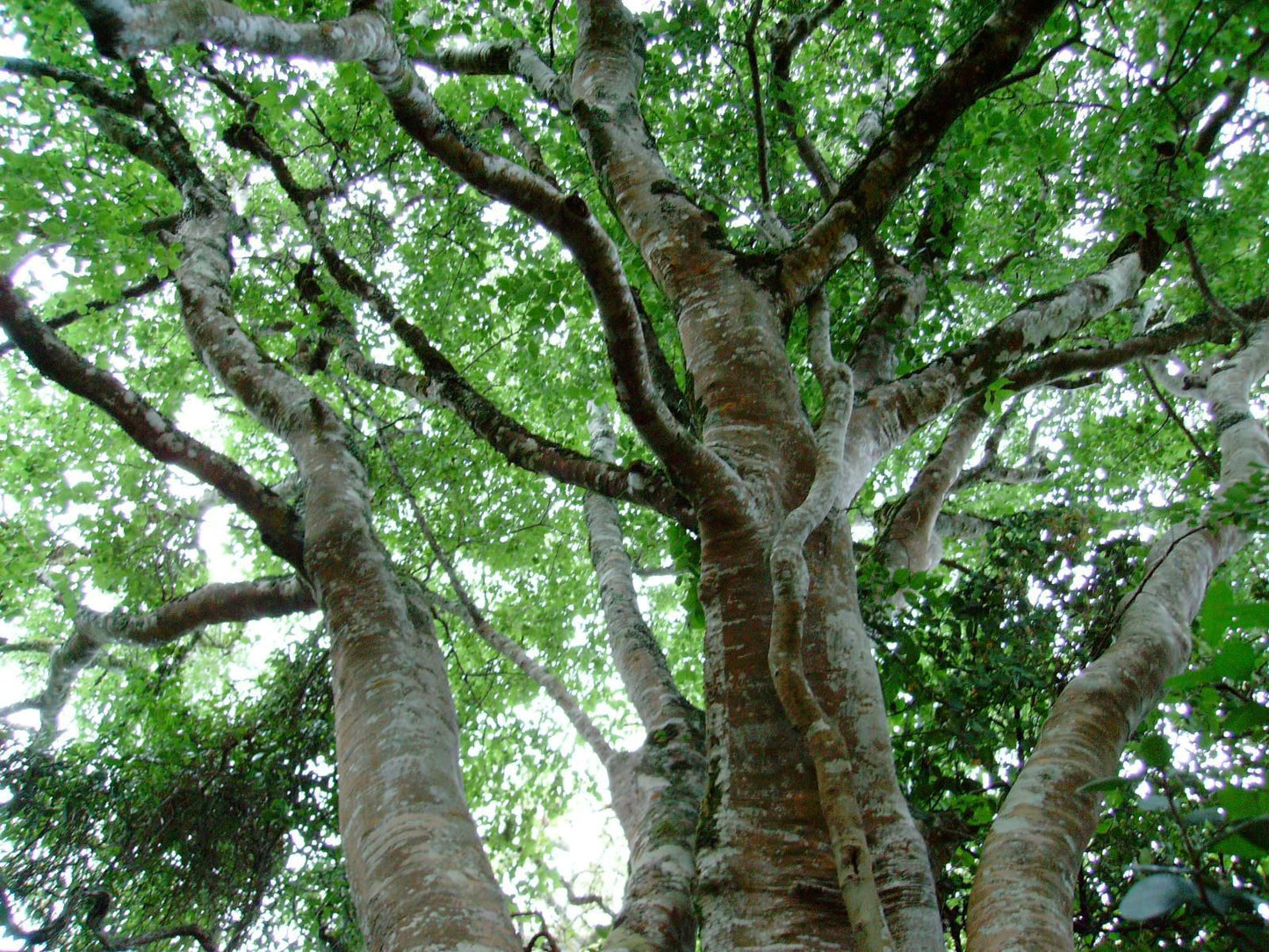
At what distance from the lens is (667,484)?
3.07m

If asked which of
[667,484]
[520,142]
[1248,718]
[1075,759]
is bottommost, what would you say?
[1248,718]

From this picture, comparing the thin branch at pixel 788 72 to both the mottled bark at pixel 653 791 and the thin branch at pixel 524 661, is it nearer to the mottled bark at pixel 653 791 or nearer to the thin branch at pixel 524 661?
the mottled bark at pixel 653 791

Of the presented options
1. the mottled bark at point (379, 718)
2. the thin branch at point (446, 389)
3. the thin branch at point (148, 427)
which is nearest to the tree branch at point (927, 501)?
the thin branch at point (446, 389)

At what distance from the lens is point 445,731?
2795mm

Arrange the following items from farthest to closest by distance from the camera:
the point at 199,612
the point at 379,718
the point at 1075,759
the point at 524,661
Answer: the point at 524,661 → the point at 199,612 → the point at 379,718 → the point at 1075,759

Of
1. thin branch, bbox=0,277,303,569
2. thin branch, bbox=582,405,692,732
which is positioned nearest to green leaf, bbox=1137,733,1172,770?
thin branch, bbox=582,405,692,732

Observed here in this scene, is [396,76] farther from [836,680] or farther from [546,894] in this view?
[546,894]

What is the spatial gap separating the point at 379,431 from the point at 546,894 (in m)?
5.14

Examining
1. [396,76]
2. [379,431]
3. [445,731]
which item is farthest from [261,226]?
[445,731]

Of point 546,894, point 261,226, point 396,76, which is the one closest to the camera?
point 396,76

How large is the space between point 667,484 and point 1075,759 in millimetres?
1641

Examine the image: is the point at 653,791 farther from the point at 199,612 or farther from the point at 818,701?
the point at 199,612

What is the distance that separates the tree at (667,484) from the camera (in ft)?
7.60

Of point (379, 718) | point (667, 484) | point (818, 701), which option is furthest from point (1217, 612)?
point (379, 718)
